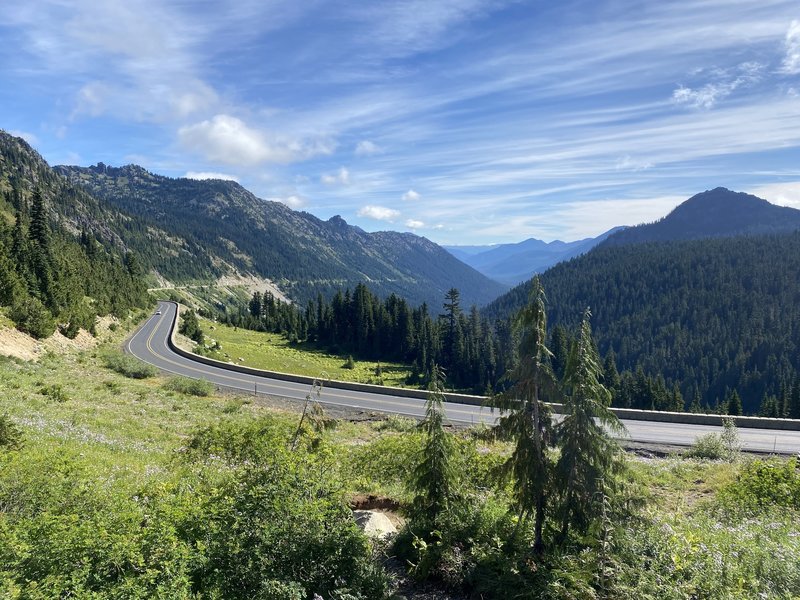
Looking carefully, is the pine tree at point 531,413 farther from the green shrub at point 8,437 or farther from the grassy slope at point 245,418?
the green shrub at point 8,437

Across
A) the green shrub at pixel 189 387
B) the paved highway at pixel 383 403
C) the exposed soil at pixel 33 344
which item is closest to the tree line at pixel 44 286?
the exposed soil at pixel 33 344

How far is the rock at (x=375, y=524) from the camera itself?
10.2m

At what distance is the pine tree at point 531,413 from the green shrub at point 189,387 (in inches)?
1204

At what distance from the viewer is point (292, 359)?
69438 mm

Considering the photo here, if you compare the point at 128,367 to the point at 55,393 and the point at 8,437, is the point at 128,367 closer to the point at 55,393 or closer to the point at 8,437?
the point at 55,393

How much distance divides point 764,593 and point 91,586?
32.2 ft

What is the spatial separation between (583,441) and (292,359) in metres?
65.0

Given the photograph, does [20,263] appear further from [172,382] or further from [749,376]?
[749,376]

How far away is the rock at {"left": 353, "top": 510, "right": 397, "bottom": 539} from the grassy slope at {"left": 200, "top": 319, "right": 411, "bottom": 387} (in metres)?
39.0

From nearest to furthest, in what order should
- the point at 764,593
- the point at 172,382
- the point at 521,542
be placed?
1. the point at 764,593
2. the point at 521,542
3. the point at 172,382

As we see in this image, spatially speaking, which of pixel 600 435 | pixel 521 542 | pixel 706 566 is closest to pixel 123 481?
pixel 521 542

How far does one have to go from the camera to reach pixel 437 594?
27.8 feet

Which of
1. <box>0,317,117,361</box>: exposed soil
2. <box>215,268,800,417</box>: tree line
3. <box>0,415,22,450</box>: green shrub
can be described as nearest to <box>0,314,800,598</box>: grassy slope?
<box>0,415,22,450</box>: green shrub

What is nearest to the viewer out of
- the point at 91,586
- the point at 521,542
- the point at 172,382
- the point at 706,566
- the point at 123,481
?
the point at 91,586
